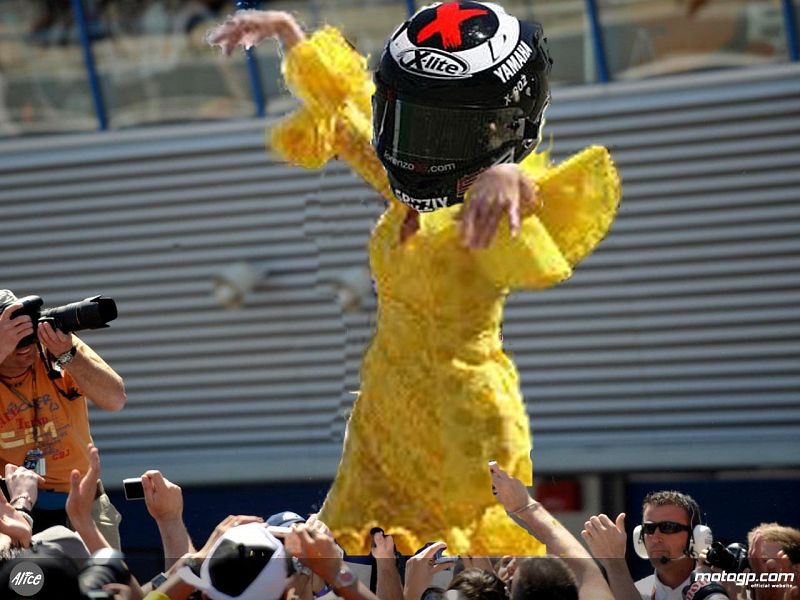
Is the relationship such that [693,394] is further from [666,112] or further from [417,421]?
[417,421]

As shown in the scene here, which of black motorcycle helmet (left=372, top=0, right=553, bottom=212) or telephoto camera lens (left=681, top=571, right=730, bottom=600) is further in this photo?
black motorcycle helmet (left=372, top=0, right=553, bottom=212)

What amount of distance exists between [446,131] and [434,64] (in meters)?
0.14

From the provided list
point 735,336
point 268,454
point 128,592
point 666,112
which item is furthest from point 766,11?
point 128,592

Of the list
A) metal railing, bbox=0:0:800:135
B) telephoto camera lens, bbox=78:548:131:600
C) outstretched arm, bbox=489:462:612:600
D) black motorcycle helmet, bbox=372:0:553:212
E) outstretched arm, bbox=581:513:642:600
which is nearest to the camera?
telephoto camera lens, bbox=78:548:131:600

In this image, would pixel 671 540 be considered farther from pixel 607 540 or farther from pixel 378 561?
pixel 378 561

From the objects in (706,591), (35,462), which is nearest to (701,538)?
(706,591)

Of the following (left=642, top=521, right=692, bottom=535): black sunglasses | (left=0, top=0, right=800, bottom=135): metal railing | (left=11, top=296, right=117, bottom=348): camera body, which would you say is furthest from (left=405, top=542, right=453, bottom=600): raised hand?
(left=0, top=0, right=800, bottom=135): metal railing

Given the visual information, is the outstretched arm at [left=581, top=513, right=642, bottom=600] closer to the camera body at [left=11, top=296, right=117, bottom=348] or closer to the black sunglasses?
the black sunglasses

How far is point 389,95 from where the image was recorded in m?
3.28

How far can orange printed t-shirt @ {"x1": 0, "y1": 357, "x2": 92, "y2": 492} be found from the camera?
13.2 feet

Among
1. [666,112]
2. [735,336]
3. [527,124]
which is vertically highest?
[527,124]

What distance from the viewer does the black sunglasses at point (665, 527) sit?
3.49 meters

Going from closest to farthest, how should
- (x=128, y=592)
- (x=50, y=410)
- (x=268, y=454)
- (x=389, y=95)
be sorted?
(x=128, y=592), (x=389, y=95), (x=50, y=410), (x=268, y=454)

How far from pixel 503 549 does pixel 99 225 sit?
485 centimetres
